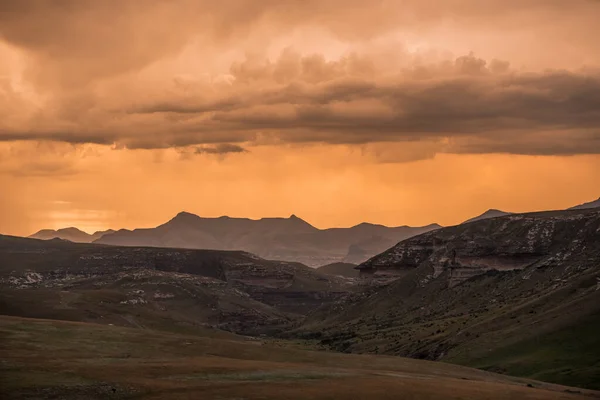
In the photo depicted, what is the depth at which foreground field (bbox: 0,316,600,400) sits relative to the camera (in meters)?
63.4

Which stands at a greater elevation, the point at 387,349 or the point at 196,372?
the point at 196,372

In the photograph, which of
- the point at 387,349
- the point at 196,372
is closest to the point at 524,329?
the point at 387,349

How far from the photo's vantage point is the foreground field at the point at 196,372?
208 ft

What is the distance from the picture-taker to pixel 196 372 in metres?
74.1

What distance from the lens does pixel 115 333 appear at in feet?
329

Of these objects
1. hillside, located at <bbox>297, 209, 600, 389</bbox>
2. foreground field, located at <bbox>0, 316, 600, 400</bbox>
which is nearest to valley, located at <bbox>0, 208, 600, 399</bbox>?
foreground field, located at <bbox>0, 316, 600, 400</bbox>

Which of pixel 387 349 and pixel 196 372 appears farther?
pixel 387 349

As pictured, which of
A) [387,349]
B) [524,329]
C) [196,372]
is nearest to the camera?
[196,372]

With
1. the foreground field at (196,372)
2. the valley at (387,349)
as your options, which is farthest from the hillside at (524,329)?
the foreground field at (196,372)

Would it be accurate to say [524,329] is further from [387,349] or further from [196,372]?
[196,372]

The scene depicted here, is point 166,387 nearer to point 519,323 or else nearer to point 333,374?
point 333,374

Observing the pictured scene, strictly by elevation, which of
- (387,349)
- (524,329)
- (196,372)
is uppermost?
(196,372)

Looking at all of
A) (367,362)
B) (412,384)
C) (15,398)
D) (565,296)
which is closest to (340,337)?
(565,296)

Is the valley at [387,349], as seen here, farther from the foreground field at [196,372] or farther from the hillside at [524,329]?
the hillside at [524,329]
